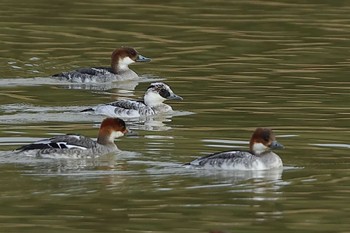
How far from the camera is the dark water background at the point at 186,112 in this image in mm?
16188

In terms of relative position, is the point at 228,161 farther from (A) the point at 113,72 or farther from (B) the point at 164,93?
(A) the point at 113,72

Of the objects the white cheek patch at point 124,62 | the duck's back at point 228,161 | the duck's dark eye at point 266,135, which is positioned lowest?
the duck's back at point 228,161

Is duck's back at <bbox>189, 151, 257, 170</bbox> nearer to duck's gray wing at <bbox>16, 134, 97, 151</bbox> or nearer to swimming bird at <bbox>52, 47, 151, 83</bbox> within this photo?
duck's gray wing at <bbox>16, 134, 97, 151</bbox>

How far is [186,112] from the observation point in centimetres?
2442

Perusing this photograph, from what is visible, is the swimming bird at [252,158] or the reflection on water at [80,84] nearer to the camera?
the swimming bird at [252,158]

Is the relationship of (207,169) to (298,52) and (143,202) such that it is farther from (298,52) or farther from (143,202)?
(298,52)

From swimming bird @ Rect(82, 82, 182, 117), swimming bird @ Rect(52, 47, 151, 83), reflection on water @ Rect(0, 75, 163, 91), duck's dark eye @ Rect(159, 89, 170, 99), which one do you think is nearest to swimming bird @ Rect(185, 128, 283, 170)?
swimming bird @ Rect(82, 82, 182, 117)

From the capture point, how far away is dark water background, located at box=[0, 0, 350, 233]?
16.2m

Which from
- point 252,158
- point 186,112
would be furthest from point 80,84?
point 252,158

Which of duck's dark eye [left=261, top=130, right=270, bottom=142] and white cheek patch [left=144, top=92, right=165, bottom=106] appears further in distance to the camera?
white cheek patch [left=144, top=92, right=165, bottom=106]

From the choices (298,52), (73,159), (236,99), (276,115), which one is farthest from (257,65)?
(73,159)

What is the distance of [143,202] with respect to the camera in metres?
16.6

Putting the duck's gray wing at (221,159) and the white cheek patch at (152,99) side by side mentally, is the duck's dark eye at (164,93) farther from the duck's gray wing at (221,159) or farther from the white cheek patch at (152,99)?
the duck's gray wing at (221,159)

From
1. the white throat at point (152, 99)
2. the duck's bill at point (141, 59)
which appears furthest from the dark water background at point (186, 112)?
the white throat at point (152, 99)
